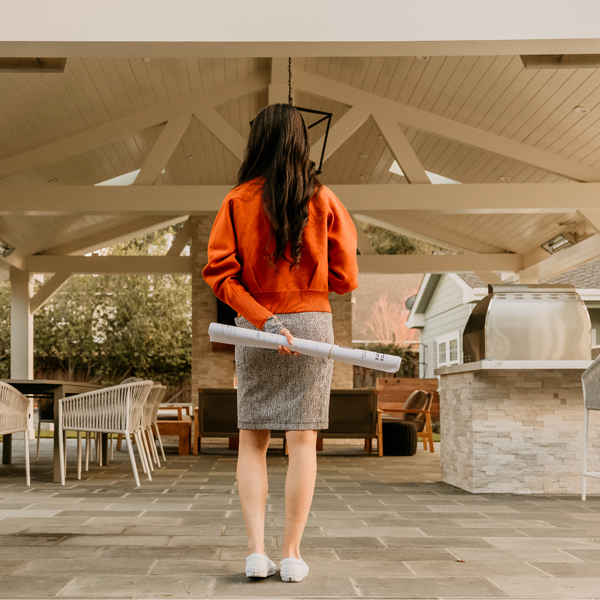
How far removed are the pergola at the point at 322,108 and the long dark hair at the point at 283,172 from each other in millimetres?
1695

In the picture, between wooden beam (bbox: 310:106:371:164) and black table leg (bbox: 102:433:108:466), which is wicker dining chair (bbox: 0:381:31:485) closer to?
black table leg (bbox: 102:433:108:466)

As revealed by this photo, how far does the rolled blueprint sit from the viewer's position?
2.05 meters

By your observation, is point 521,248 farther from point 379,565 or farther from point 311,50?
point 379,565

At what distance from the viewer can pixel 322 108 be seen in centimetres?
890

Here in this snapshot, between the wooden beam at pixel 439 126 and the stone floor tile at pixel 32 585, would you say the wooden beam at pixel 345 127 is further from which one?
the stone floor tile at pixel 32 585

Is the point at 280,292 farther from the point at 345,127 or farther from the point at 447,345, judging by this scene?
the point at 447,345

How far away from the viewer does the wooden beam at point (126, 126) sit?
24.2 feet

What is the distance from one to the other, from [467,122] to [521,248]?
12.8 ft

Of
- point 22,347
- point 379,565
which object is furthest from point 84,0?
point 22,347

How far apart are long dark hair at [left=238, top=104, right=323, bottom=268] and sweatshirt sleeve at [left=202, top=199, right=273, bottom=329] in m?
0.12

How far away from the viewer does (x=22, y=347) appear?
11219 millimetres

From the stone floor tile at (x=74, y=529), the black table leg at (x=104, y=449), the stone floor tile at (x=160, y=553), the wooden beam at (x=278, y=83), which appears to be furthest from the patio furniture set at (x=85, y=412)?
the wooden beam at (x=278, y=83)

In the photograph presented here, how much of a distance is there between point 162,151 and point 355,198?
2.06 metres

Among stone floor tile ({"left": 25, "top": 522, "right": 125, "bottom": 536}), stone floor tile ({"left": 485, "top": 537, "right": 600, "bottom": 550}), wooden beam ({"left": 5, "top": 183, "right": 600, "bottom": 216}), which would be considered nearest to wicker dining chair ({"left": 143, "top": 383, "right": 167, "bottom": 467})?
wooden beam ({"left": 5, "top": 183, "right": 600, "bottom": 216})
